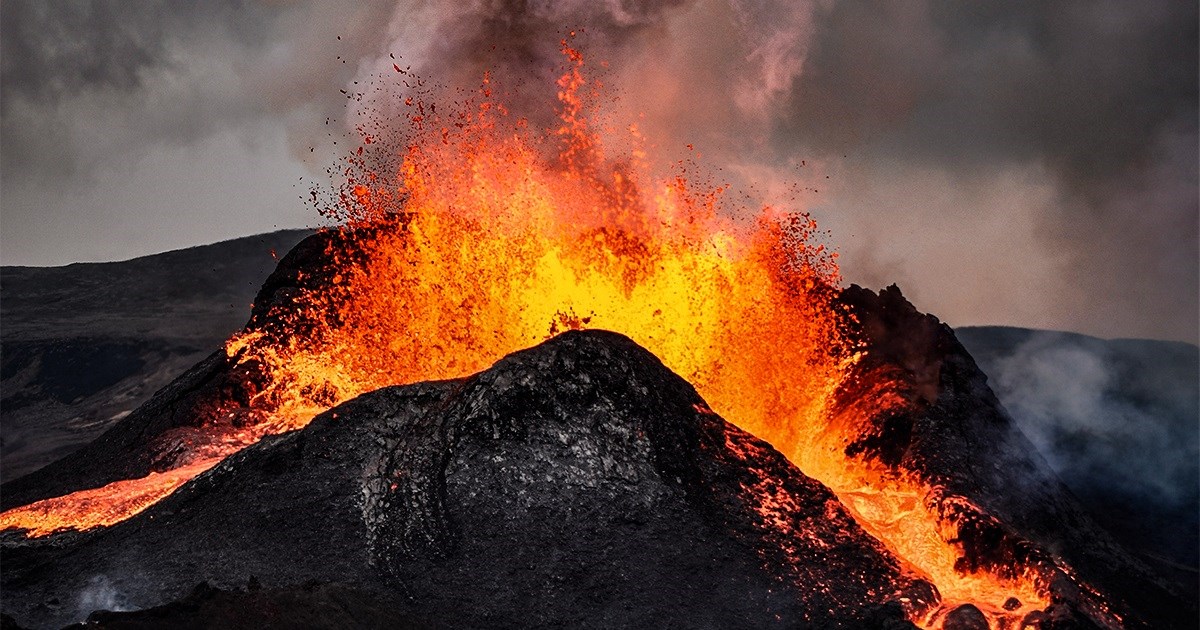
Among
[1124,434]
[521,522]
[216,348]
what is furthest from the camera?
[216,348]

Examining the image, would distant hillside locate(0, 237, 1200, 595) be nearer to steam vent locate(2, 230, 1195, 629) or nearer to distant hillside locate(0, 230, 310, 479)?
distant hillside locate(0, 230, 310, 479)

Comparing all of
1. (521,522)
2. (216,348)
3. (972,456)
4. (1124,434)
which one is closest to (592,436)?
(521,522)

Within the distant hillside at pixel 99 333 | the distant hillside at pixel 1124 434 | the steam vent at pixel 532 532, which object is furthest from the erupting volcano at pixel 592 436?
the distant hillside at pixel 99 333

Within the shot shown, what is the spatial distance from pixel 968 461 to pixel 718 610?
922 cm

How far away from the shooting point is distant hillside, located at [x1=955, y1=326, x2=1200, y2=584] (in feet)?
122

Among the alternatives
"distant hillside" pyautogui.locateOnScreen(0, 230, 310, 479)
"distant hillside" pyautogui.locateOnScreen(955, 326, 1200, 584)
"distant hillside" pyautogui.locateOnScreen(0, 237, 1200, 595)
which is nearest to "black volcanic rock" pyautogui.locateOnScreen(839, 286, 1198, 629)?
"distant hillside" pyautogui.locateOnScreen(955, 326, 1200, 584)

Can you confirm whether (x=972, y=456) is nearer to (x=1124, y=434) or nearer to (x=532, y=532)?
(x=532, y=532)

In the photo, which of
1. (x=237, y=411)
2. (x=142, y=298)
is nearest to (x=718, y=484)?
(x=237, y=411)

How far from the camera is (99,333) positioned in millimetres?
69812

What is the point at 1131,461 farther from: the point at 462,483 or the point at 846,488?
the point at 462,483

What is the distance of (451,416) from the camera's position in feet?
50.4

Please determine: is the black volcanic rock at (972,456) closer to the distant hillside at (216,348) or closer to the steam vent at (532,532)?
the steam vent at (532,532)

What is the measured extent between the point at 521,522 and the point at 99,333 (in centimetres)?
6487

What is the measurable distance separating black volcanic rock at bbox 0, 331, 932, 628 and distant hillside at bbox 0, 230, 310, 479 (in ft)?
108
